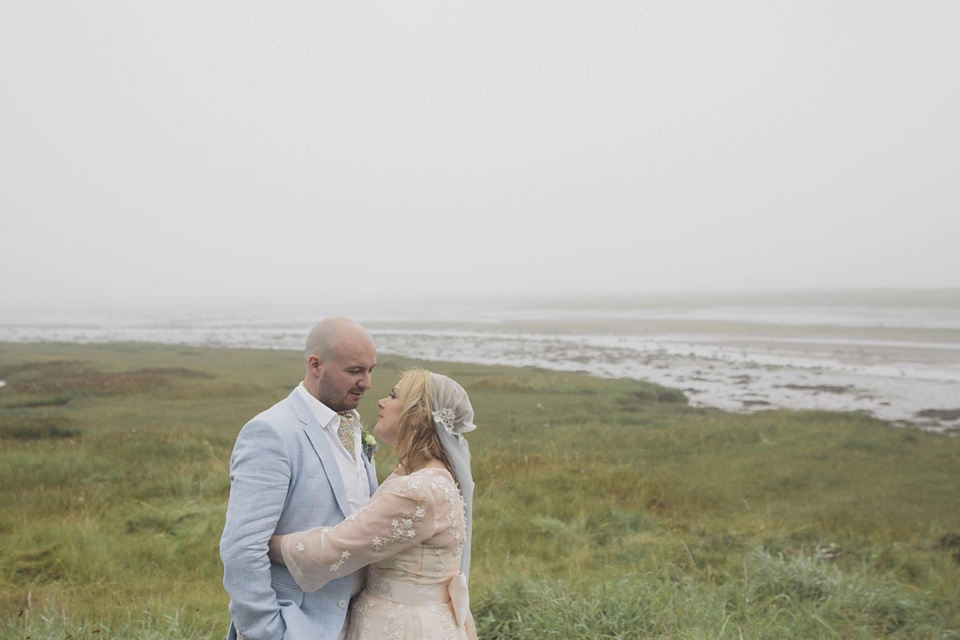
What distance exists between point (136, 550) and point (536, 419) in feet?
47.7

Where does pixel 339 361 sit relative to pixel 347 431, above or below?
above

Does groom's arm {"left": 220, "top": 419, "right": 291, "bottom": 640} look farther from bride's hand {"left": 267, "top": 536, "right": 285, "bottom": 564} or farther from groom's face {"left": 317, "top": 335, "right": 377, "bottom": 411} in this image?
groom's face {"left": 317, "top": 335, "right": 377, "bottom": 411}

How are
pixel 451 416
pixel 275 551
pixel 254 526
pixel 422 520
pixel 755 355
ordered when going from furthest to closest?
pixel 755 355 < pixel 451 416 < pixel 422 520 < pixel 275 551 < pixel 254 526

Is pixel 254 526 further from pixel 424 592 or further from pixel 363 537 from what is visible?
pixel 424 592

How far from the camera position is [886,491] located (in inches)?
569

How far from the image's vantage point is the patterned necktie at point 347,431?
9.04 ft

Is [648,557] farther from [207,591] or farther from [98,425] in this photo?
[98,425]

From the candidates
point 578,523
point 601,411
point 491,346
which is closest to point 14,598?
point 578,523

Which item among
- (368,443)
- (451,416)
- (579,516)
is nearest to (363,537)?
(451,416)

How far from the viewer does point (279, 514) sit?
93.7 inches

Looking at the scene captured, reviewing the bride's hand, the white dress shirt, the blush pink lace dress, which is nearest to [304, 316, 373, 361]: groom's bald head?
the white dress shirt

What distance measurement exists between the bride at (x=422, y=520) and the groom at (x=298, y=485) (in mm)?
194

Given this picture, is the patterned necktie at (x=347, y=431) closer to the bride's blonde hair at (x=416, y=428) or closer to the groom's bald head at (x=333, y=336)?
the bride's blonde hair at (x=416, y=428)

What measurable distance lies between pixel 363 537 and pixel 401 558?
1.42 ft
